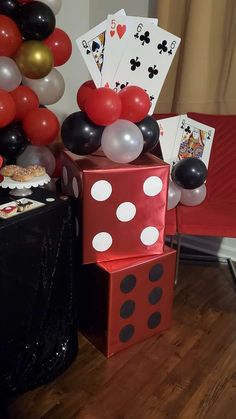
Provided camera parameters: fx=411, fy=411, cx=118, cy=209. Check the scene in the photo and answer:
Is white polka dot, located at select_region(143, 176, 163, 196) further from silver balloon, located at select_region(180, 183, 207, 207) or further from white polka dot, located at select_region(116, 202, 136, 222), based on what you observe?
silver balloon, located at select_region(180, 183, 207, 207)

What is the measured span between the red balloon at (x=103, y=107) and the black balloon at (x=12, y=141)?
1.10ft

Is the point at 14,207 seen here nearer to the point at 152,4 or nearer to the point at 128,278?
the point at 128,278

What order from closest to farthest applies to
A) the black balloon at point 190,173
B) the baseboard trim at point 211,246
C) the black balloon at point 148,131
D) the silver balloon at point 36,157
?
the black balloon at point 148,131 → the silver balloon at point 36,157 → the black balloon at point 190,173 → the baseboard trim at point 211,246

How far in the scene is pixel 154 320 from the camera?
6.34 feet

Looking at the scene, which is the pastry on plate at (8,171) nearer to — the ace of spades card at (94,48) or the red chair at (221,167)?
the ace of spades card at (94,48)

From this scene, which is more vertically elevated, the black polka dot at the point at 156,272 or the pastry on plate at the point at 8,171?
the pastry on plate at the point at 8,171

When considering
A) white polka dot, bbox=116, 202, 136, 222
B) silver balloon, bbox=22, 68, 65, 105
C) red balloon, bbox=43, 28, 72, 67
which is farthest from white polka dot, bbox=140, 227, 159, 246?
red balloon, bbox=43, 28, 72, 67

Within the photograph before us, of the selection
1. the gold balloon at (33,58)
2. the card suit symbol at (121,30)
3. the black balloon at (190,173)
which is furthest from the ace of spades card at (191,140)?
the gold balloon at (33,58)

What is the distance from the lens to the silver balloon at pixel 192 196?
2166mm

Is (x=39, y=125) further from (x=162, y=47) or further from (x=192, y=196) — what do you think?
(x=192, y=196)

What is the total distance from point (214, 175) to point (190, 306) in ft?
2.47

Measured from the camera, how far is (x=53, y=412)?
154 centimetres

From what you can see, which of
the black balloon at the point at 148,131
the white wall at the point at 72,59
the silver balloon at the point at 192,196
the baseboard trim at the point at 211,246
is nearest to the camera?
the black balloon at the point at 148,131

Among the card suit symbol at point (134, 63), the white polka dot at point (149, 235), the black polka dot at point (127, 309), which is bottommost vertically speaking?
the black polka dot at point (127, 309)
